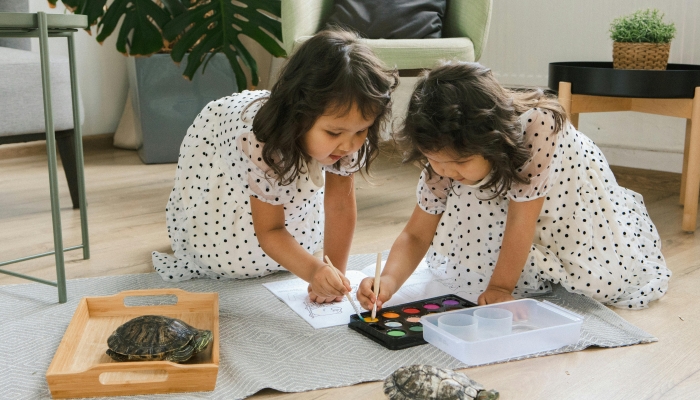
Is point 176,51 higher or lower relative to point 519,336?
higher

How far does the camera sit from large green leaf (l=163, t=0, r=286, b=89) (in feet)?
8.32

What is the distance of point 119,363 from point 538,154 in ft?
2.41

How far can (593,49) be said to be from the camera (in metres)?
2.43

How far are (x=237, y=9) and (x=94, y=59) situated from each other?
0.89 metres

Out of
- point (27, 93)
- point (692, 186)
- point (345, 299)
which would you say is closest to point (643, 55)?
point (692, 186)

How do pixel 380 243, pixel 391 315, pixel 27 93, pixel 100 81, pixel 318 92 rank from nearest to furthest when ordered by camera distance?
pixel 318 92 < pixel 391 315 < pixel 380 243 < pixel 27 93 < pixel 100 81

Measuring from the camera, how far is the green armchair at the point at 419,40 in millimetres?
2043

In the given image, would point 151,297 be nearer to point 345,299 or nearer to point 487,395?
point 345,299

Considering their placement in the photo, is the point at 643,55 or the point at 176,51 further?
the point at 176,51

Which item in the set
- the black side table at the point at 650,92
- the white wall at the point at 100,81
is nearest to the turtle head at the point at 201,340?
the black side table at the point at 650,92

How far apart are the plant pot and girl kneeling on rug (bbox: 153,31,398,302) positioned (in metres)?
1.23

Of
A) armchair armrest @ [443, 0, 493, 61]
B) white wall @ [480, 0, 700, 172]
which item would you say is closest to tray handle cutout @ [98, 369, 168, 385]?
armchair armrest @ [443, 0, 493, 61]

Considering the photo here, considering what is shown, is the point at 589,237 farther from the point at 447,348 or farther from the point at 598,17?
the point at 598,17

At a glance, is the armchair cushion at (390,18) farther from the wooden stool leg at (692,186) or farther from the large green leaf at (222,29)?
the wooden stool leg at (692,186)
